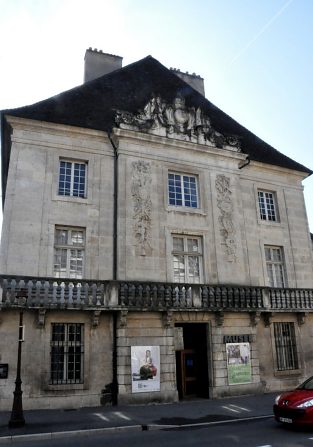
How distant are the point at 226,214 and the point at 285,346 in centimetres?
658

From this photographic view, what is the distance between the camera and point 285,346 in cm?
1773

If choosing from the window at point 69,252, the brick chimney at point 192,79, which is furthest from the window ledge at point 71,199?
the brick chimney at point 192,79

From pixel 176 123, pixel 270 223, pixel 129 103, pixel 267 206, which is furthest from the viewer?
pixel 267 206

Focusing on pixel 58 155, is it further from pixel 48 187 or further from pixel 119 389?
pixel 119 389

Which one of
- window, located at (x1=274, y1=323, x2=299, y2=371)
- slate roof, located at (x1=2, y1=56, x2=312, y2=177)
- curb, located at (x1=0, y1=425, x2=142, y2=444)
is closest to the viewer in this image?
curb, located at (x1=0, y1=425, x2=142, y2=444)

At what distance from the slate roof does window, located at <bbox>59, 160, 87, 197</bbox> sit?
174 cm

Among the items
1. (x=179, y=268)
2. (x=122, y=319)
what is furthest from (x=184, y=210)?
(x=122, y=319)

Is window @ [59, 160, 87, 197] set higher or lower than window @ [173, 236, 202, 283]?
higher

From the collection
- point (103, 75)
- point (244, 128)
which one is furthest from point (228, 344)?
point (103, 75)

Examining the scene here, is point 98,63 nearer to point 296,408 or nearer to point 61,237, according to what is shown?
point 61,237

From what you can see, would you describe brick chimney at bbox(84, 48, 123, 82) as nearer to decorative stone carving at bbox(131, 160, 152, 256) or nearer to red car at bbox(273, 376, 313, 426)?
decorative stone carving at bbox(131, 160, 152, 256)

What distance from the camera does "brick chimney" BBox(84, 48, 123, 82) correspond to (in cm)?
2125

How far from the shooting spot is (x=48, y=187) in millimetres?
15477

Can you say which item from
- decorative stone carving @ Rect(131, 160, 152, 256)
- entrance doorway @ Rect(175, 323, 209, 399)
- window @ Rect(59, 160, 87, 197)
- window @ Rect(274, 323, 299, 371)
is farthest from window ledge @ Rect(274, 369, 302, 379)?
window @ Rect(59, 160, 87, 197)
